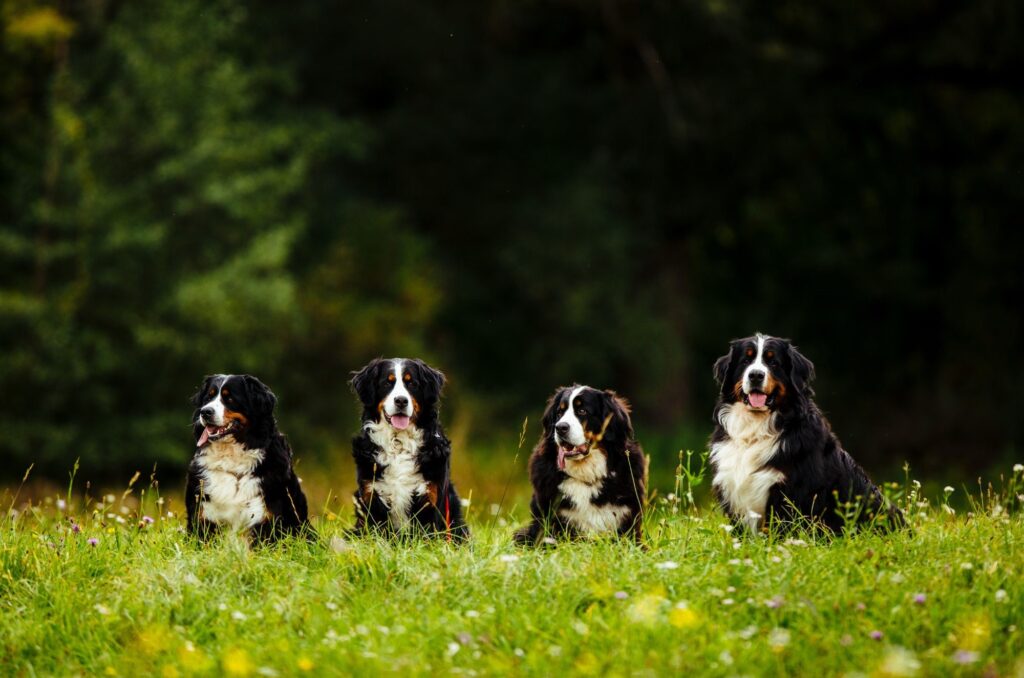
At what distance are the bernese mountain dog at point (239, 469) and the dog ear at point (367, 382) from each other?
18.5 inches

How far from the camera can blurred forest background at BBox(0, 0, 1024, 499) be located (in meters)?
19.7

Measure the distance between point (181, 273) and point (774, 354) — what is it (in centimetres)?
1503

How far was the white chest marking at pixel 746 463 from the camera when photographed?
22.1ft

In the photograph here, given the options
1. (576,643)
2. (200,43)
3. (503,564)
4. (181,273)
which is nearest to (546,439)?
(503,564)

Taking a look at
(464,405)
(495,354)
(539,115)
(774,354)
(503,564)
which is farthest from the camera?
(495,354)

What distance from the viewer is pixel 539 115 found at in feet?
79.4

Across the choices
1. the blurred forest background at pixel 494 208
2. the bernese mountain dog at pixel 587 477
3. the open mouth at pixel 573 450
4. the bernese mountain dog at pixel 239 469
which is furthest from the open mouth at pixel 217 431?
the blurred forest background at pixel 494 208

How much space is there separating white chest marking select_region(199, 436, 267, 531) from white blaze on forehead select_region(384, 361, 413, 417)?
2.55 ft

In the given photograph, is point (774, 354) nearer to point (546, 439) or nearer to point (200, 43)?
point (546, 439)

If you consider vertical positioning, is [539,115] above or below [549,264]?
above

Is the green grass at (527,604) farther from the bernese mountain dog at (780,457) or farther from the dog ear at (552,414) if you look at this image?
the dog ear at (552,414)

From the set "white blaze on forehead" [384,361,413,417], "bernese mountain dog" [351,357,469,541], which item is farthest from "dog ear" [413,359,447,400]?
"white blaze on forehead" [384,361,413,417]

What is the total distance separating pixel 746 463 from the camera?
22.3 feet

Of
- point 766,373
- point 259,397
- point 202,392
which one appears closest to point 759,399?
point 766,373
